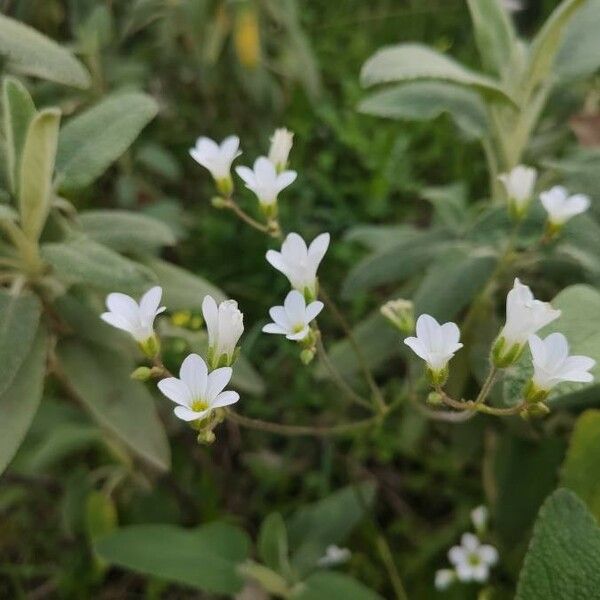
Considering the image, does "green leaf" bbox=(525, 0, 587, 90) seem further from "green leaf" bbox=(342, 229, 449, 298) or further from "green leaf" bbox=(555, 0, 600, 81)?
"green leaf" bbox=(342, 229, 449, 298)

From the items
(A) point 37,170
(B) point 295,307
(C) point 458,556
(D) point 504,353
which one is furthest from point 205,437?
(C) point 458,556

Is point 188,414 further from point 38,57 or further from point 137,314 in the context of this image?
point 38,57

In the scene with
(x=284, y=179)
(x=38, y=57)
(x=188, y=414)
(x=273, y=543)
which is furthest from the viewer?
(x=273, y=543)

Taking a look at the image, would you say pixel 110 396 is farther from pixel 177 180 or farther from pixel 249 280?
pixel 177 180

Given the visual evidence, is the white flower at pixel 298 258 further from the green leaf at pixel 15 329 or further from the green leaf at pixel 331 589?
the green leaf at pixel 331 589

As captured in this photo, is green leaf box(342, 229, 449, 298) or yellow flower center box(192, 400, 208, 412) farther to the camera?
green leaf box(342, 229, 449, 298)

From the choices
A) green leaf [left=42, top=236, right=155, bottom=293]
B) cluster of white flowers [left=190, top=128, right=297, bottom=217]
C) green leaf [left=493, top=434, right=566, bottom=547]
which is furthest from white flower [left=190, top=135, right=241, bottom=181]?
green leaf [left=493, top=434, right=566, bottom=547]
